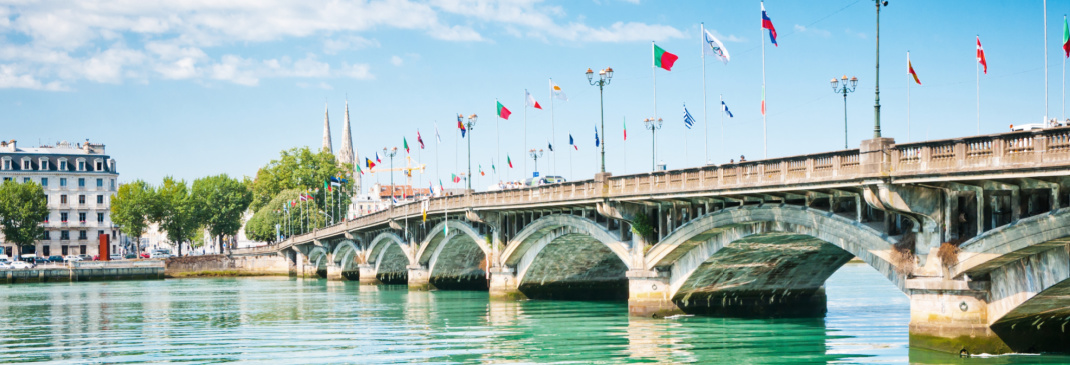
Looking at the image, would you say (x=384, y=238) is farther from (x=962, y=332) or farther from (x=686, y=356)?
(x=962, y=332)

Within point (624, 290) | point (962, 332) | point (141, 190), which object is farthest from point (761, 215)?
point (141, 190)

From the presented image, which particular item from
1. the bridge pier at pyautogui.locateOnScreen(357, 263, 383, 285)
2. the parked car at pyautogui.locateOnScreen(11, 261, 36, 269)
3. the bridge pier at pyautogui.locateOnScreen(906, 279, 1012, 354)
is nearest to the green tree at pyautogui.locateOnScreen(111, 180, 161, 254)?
the parked car at pyautogui.locateOnScreen(11, 261, 36, 269)

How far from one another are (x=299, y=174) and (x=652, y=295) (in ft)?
368

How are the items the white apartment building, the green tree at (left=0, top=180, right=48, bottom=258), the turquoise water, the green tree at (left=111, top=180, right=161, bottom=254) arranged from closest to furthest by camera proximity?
the turquoise water
the green tree at (left=0, top=180, right=48, bottom=258)
the green tree at (left=111, top=180, right=161, bottom=254)
the white apartment building

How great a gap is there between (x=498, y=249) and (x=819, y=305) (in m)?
20.7

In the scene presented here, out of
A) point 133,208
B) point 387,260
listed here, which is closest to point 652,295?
point 387,260

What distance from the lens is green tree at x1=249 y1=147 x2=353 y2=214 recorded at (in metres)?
150

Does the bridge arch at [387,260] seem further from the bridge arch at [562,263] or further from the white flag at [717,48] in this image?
the white flag at [717,48]

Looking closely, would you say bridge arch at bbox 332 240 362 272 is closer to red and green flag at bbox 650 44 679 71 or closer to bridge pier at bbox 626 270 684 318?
bridge pier at bbox 626 270 684 318

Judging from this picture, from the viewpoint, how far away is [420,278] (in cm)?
7725

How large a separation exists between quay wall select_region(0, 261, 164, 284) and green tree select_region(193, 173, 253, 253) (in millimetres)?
24856

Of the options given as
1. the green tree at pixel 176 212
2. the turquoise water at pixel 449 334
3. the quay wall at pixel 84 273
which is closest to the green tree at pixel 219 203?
the green tree at pixel 176 212

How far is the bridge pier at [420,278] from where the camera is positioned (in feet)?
253

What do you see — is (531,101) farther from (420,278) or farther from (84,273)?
(84,273)
